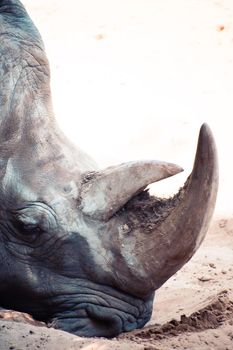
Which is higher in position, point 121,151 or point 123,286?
point 123,286

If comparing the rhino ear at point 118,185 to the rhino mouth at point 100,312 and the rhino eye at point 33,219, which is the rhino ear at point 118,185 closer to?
the rhino eye at point 33,219

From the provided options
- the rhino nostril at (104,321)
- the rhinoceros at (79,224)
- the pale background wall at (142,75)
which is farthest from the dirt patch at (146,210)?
the pale background wall at (142,75)

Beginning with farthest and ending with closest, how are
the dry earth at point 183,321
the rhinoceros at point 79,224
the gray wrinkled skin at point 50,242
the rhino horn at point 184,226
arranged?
1. the gray wrinkled skin at point 50,242
2. the rhinoceros at point 79,224
3. the rhino horn at point 184,226
4. the dry earth at point 183,321

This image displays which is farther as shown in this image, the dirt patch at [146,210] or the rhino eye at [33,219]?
the rhino eye at [33,219]

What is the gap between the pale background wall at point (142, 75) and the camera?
36.9 ft

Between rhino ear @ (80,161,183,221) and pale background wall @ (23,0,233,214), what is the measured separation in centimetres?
403

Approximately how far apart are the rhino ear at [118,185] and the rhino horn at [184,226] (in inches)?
6.0

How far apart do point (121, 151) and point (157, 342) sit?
570 centimetres

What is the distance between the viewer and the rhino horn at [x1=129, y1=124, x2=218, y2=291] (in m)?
5.23

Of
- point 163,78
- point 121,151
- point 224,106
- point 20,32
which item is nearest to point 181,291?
point 20,32

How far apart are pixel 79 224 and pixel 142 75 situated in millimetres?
7609

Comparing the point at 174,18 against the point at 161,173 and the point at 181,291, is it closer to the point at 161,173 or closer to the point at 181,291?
the point at 181,291

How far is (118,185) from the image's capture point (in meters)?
5.54

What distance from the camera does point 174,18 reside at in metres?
14.2
